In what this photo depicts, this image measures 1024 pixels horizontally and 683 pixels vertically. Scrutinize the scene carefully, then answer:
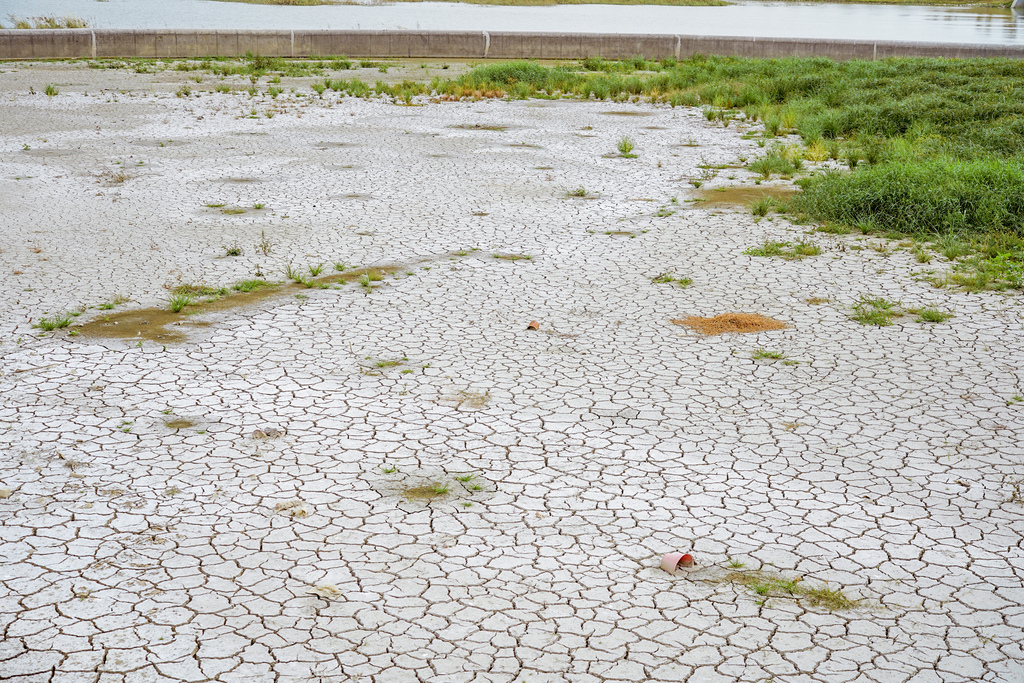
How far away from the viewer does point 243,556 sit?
454 cm

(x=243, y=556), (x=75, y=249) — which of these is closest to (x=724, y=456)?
(x=243, y=556)

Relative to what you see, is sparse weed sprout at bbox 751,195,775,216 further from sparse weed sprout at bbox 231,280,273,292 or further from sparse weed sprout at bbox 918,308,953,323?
sparse weed sprout at bbox 231,280,273,292

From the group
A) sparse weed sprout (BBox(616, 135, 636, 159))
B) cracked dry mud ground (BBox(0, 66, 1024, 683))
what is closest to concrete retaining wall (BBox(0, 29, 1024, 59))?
sparse weed sprout (BBox(616, 135, 636, 159))

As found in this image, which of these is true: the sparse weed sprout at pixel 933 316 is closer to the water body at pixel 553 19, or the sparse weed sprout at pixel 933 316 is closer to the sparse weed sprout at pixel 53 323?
the sparse weed sprout at pixel 53 323

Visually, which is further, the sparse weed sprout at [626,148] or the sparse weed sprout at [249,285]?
the sparse weed sprout at [626,148]

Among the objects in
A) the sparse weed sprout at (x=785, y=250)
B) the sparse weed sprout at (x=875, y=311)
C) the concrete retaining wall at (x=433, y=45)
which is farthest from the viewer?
the concrete retaining wall at (x=433, y=45)

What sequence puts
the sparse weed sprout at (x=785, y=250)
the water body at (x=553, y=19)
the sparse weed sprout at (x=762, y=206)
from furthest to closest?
the water body at (x=553, y=19)
the sparse weed sprout at (x=762, y=206)
the sparse weed sprout at (x=785, y=250)

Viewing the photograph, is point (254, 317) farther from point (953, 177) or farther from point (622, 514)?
point (953, 177)

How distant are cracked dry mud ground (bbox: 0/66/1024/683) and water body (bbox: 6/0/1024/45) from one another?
1318 inches

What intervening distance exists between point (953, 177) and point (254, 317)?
8.37m

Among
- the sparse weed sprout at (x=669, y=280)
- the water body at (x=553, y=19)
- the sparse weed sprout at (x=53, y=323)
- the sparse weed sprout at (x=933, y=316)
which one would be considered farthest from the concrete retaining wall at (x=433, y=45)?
the sparse weed sprout at (x=933, y=316)

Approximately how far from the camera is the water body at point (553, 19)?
46.7 metres

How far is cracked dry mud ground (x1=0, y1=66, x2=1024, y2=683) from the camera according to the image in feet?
13.0

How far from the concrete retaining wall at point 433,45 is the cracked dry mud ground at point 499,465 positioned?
72.6 feet
